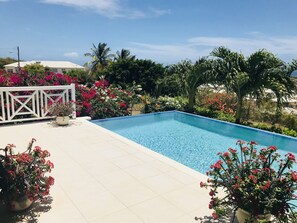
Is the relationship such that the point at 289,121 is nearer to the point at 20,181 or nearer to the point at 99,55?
the point at 20,181

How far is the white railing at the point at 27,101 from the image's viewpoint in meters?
7.37

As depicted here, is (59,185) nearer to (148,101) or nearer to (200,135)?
(200,135)

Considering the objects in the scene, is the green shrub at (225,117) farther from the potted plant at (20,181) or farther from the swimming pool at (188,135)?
the potted plant at (20,181)

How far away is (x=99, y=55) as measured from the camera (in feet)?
115

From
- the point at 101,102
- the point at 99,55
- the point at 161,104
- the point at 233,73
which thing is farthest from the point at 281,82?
the point at 99,55

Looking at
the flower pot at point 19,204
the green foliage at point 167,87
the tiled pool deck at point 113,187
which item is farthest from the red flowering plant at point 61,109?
the green foliage at point 167,87

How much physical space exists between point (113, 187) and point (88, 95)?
6.26 metres

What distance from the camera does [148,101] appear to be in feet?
38.4

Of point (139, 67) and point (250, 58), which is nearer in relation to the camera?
point (250, 58)

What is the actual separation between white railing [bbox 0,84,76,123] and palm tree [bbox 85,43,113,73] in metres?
27.4

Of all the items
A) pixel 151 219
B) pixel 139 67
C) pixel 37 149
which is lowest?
pixel 151 219

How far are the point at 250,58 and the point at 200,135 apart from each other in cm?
393

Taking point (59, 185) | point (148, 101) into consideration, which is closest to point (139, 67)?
point (148, 101)

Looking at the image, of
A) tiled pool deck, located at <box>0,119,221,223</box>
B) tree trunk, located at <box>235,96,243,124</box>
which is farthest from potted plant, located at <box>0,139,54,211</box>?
tree trunk, located at <box>235,96,243,124</box>
